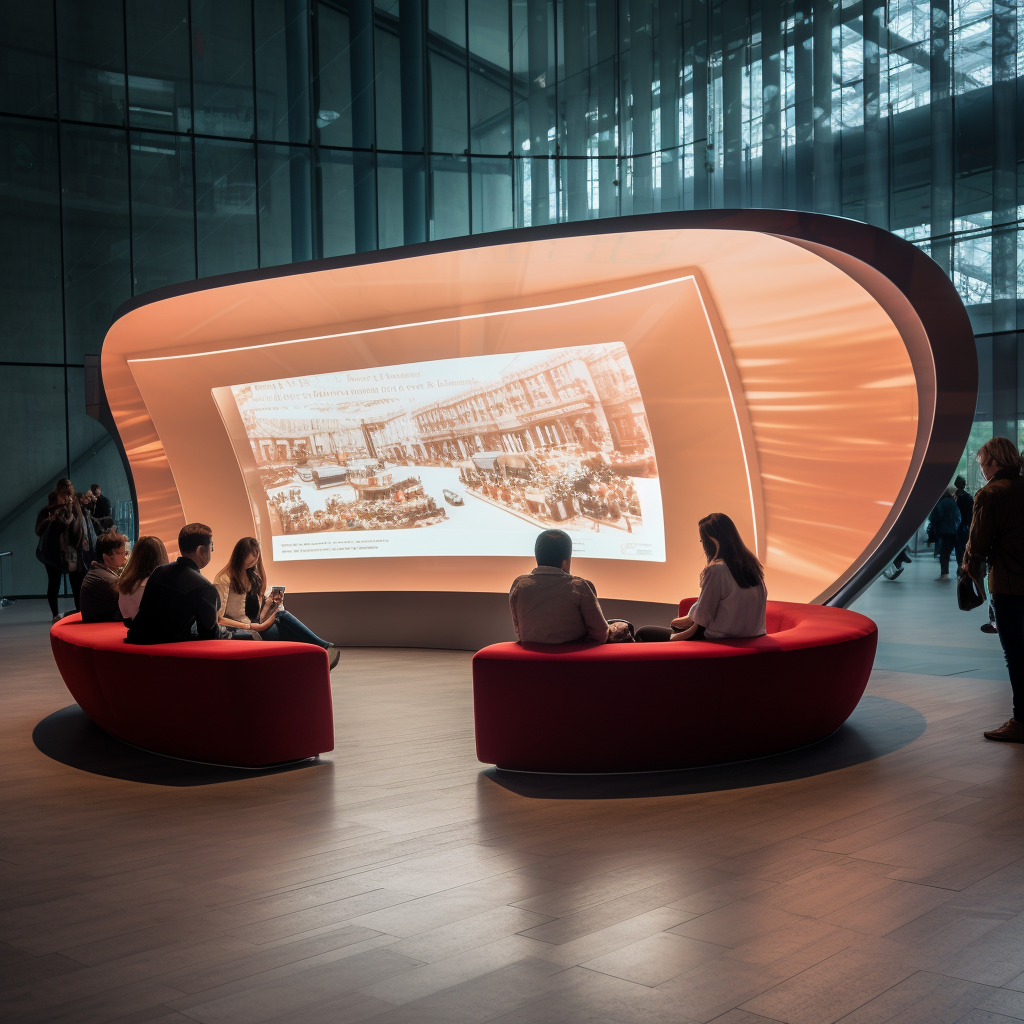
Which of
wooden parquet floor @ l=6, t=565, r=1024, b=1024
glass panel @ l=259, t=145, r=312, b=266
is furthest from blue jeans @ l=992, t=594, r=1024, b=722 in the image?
glass panel @ l=259, t=145, r=312, b=266

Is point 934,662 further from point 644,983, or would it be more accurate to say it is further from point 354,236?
point 354,236

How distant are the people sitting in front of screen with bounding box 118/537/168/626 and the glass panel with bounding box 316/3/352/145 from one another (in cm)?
1558

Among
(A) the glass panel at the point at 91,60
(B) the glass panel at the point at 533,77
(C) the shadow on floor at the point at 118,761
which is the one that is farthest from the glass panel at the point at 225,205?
(C) the shadow on floor at the point at 118,761

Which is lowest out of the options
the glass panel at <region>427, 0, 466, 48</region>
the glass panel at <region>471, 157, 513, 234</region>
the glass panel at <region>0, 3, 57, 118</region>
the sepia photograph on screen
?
the sepia photograph on screen

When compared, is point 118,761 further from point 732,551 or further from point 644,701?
point 732,551

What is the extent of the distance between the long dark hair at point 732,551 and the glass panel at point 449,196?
1675cm

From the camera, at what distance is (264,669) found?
5586 mm

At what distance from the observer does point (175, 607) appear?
6.00 m

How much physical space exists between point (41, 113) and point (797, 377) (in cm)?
1590

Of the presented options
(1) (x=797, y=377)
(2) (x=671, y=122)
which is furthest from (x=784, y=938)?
(2) (x=671, y=122)

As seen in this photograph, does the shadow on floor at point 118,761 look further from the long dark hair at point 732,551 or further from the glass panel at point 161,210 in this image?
the glass panel at point 161,210

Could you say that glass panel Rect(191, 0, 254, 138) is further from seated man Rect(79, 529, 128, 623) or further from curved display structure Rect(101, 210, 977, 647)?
seated man Rect(79, 529, 128, 623)

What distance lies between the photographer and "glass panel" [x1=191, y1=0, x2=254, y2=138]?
62.7 feet

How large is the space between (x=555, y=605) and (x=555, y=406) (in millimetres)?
3916
